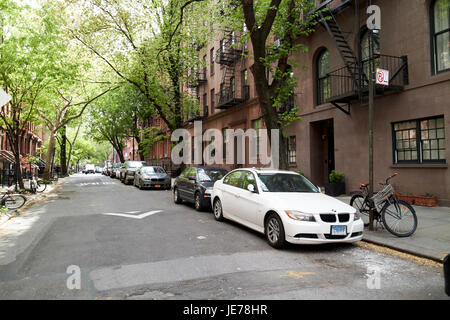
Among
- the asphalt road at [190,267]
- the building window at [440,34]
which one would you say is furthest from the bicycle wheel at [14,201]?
the building window at [440,34]

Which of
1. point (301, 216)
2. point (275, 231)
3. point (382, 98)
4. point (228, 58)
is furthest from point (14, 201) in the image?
point (228, 58)

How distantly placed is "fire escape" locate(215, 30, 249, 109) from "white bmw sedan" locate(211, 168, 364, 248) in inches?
582

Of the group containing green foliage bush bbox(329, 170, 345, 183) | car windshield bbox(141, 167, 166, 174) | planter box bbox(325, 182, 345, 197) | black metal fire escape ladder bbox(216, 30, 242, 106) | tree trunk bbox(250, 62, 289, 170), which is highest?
black metal fire escape ladder bbox(216, 30, 242, 106)

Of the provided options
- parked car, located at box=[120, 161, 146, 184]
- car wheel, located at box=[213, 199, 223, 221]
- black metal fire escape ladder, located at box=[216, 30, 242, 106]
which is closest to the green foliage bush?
car wheel, located at box=[213, 199, 223, 221]

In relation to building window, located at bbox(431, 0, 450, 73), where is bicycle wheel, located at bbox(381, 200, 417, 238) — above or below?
below

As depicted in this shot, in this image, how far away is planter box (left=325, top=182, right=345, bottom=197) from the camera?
13.9 m

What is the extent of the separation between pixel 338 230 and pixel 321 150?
36.5ft

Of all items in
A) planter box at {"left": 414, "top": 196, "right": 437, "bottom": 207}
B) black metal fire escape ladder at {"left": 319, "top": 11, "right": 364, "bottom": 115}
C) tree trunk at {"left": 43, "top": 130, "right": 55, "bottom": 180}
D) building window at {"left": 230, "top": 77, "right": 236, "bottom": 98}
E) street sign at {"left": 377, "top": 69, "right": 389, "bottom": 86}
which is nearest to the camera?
street sign at {"left": 377, "top": 69, "right": 389, "bottom": 86}

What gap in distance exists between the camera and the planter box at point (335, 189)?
1393 centimetres

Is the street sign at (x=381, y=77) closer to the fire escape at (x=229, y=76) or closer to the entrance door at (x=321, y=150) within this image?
the entrance door at (x=321, y=150)

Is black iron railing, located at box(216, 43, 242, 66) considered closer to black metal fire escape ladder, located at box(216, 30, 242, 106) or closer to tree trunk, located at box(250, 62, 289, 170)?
black metal fire escape ladder, located at box(216, 30, 242, 106)

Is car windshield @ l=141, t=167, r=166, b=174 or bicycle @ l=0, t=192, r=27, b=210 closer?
bicycle @ l=0, t=192, r=27, b=210

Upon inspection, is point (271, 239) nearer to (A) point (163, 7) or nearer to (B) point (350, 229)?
(B) point (350, 229)

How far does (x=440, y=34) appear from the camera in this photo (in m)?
10.8
